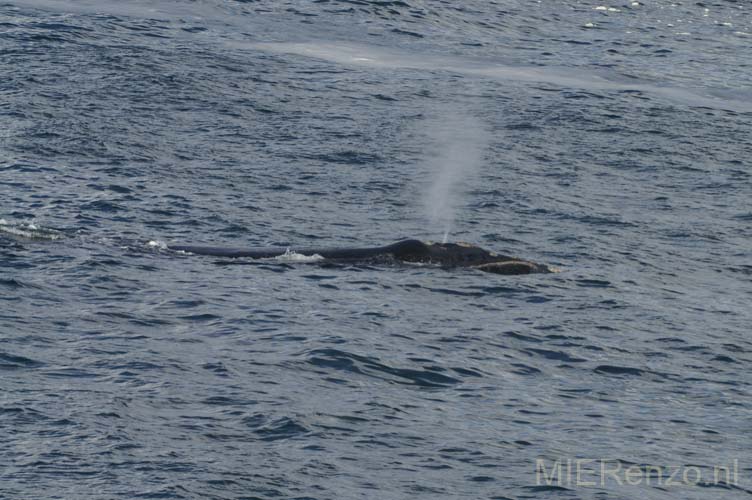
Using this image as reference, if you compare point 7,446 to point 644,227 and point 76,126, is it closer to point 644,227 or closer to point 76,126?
point 644,227

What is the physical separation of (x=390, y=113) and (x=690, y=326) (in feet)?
65.0

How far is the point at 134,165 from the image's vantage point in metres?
35.0

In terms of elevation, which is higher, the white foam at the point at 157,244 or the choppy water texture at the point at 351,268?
the choppy water texture at the point at 351,268

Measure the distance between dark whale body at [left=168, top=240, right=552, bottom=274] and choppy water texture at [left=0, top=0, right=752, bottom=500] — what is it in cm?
49

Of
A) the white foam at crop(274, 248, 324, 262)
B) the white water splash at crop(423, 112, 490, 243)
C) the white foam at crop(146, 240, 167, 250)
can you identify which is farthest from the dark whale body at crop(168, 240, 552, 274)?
the white water splash at crop(423, 112, 490, 243)

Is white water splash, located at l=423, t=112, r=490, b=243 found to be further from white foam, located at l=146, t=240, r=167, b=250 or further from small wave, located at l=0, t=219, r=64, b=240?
small wave, located at l=0, t=219, r=64, b=240

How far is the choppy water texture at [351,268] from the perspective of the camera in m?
18.4

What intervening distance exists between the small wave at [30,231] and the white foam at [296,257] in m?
4.61

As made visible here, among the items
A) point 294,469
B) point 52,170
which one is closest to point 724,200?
point 52,170

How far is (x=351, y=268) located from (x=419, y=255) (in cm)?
144

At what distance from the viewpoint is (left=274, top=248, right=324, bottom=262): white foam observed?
88.9ft

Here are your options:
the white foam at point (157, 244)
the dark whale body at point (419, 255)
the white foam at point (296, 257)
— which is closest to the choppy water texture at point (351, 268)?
the white foam at point (157, 244)

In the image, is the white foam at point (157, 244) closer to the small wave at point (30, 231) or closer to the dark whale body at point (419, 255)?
the dark whale body at point (419, 255)

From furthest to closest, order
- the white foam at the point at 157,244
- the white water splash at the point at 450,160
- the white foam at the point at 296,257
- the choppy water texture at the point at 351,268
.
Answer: the white water splash at the point at 450,160, the white foam at the point at 157,244, the white foam at the point at 296,257, the choppy water texture at the point at 351,268
